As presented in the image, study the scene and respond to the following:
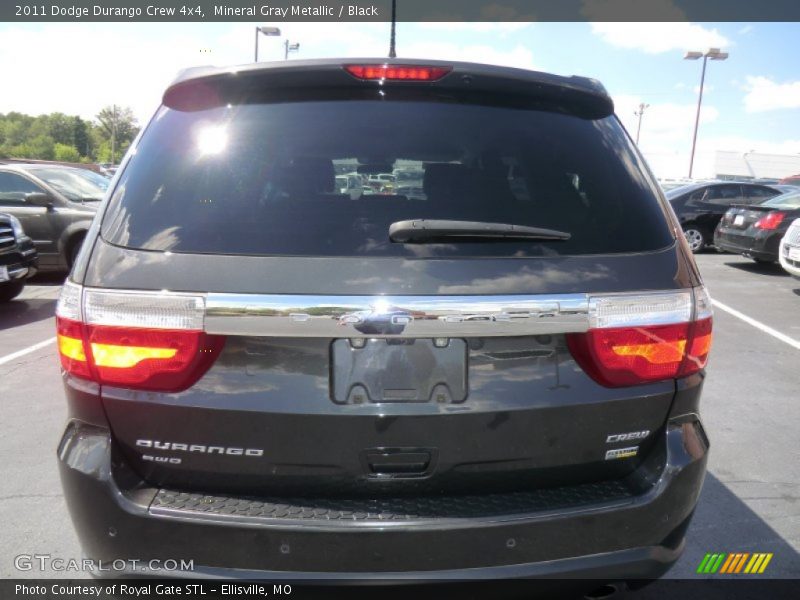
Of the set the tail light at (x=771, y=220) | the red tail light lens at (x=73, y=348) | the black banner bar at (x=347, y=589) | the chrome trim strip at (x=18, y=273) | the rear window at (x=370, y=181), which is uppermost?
the rear window at (x=370, y=181)

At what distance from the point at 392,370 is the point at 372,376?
2.2 inches

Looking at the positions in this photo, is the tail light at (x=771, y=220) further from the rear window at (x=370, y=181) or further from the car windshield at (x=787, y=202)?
the rear window at (x=370, y=181)

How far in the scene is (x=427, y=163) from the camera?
200cm

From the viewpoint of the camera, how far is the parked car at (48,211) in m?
9.63

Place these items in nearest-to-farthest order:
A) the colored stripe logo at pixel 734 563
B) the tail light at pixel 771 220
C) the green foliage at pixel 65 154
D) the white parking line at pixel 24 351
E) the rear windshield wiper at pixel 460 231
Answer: the rear windshield wiper at pixel 460 231, the colored stripe logo at pixel 734 563, the white parking line at pixel 24 351, the tail light at pixel 771 220, the green foliage at pixel 65 154

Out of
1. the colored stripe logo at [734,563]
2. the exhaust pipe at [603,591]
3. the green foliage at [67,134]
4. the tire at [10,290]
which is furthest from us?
the green foliage at [67,134]

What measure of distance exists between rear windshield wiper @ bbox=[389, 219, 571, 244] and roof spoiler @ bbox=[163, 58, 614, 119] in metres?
0.48

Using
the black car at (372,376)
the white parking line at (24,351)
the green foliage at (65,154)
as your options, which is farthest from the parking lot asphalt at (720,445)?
the green foliage at (65,154)

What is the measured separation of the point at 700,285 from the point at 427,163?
908mm

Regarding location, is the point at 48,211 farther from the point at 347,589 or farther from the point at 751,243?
the point at 751,243

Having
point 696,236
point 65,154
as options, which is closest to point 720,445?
point 696,236

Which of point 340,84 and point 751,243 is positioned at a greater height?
point 340,84

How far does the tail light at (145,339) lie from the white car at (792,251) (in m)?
9.31

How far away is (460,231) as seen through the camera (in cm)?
182
